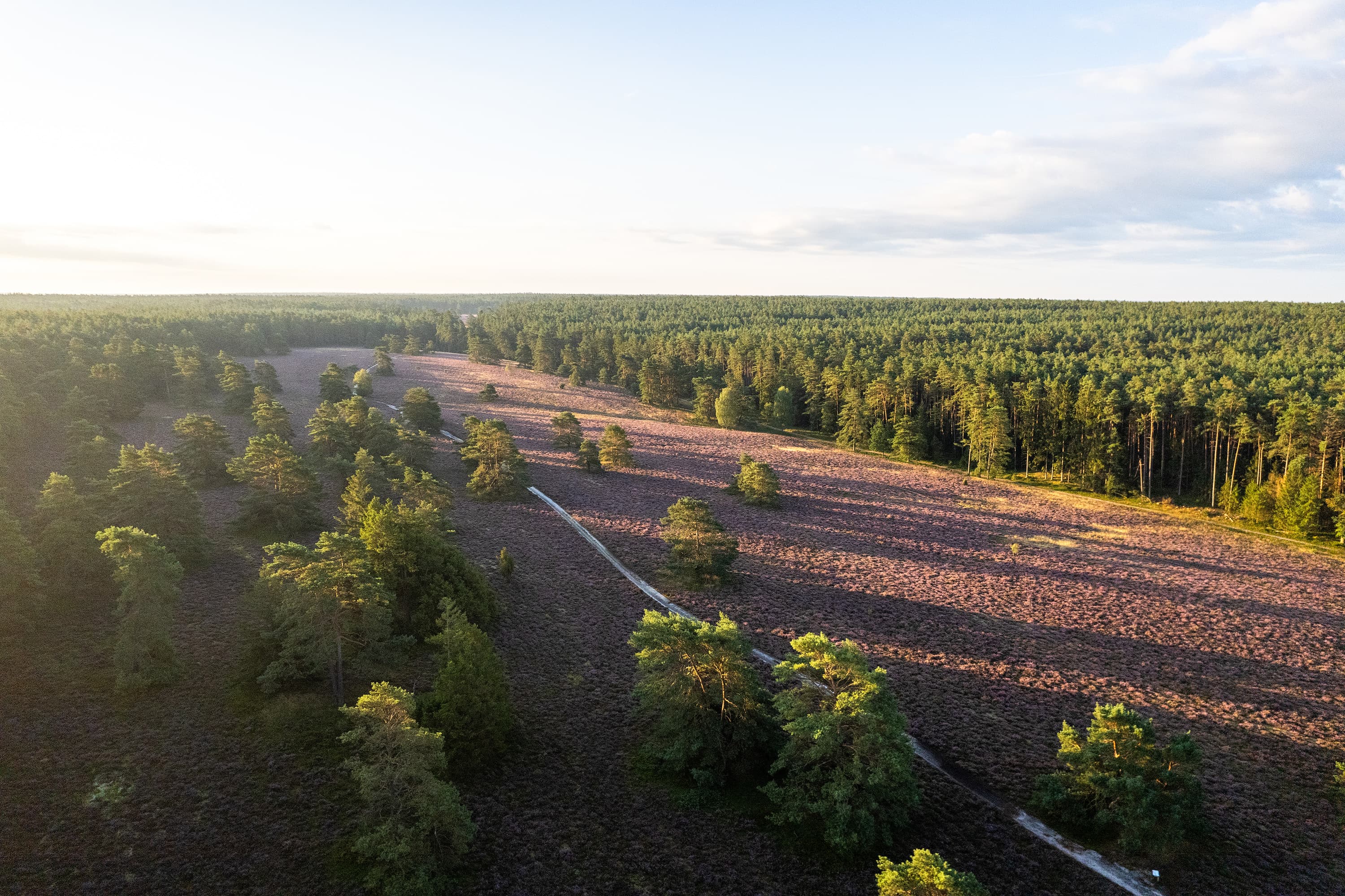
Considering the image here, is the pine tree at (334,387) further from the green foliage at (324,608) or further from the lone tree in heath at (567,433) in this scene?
the green foliage at (324,608)

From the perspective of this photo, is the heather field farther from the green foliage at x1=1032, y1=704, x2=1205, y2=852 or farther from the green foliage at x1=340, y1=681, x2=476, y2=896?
the green foliage at x1=340, y1=681, x2=476, y2=896

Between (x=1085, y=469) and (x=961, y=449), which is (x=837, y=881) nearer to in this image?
(x=1085, y=469)

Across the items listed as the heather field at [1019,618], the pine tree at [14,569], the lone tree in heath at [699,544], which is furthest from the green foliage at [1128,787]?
the pine tree at [14,569]

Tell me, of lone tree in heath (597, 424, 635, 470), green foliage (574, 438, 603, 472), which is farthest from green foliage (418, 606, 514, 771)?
lone tree in heath (597, 424, 635, 470)

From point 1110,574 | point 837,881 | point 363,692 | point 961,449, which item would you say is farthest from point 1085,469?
point 363,692

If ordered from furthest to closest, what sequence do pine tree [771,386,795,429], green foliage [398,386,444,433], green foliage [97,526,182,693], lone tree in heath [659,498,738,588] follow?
pine tree [771,386,795,429] < green foliage [398,386,444,433] < lone tree in heath [659,498,738,588] < green foliage [97,526,182,693]

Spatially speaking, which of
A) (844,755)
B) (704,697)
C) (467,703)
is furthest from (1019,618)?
(467,703)

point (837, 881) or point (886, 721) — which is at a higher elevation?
point (886, 721)
